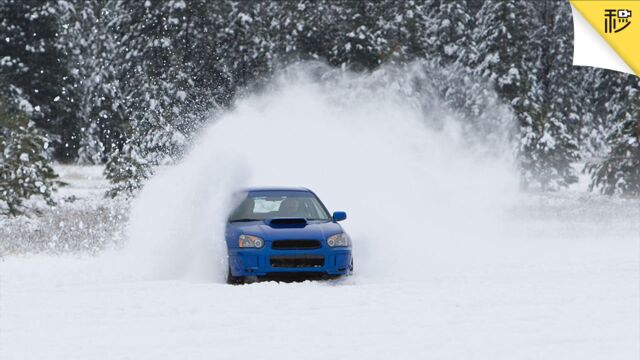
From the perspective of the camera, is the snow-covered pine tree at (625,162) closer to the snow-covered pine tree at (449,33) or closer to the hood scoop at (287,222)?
the snow-covered pine tree at (449,33)

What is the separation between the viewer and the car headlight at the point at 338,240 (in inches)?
523

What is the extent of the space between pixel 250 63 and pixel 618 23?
36.0 metres

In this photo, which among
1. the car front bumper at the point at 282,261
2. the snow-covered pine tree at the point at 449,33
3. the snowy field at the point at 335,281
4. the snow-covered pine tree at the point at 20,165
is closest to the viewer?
the snowy field at the point at 335,281

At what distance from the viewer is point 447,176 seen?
132ft

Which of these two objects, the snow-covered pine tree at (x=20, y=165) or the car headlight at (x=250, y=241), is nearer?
the car headlight at (x=250, y=241)

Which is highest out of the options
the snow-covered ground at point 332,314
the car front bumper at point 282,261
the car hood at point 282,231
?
the car hood at point 282,231

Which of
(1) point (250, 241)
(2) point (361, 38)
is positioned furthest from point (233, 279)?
(2) point (361, 38)

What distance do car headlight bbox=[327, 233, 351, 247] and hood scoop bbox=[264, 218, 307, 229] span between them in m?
0.51

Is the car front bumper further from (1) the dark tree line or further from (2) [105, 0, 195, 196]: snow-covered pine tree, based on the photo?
(2) [105, 0, 195, 196]: snow-covered pine tree

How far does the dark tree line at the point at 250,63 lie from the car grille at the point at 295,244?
1811 cm

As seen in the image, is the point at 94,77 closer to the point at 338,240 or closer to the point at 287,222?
the point at 287,222

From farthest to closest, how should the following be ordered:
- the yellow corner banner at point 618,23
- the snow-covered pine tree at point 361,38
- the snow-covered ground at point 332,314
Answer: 1. the snow-covered pine tree at point 361,38
2. the yellow corner banner at point 618,23
3. the snow-covered ground at point 332,314

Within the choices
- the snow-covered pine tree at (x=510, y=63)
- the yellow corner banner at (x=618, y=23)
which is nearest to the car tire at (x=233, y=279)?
the yellow corner banner at (x=618, y=23)

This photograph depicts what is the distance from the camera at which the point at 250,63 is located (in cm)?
4747
